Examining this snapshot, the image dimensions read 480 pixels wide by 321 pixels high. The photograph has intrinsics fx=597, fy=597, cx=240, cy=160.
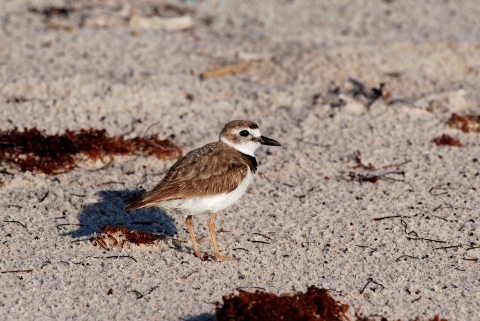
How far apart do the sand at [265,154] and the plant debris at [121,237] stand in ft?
0.24

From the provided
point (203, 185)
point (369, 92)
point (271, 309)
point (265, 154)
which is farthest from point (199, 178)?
point (369, 92)

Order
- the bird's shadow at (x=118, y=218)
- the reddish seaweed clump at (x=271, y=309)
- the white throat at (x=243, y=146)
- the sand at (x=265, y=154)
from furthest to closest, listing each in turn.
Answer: the white throat at (x=243, y=146)
the bird's shadow at (x=118, y=218)
the sand at (x=265, y=154)
the reddish seaweed clump at (x=271, y=309)

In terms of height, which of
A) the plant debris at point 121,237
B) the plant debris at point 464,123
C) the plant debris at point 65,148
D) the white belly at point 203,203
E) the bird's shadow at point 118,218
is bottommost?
the bird's shadow at point 118,218

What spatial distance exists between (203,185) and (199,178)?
96mm

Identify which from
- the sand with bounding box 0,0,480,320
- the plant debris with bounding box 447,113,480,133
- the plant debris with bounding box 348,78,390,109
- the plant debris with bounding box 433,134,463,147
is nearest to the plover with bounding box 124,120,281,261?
the sand with bounding box 0,0,480,320

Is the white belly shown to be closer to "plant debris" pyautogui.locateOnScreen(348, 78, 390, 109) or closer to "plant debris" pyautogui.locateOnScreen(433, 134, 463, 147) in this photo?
"plant debris" pyautogui.locateOnScreen(433, 134, 463, 147)

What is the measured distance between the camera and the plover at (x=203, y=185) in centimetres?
500

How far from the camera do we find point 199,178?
5.18 meters

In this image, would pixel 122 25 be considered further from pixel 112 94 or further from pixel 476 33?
pixel 476 33

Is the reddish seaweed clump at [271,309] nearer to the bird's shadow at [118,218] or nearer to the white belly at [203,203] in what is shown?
the white belly at [203,203]

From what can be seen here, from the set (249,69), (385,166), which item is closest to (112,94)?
(249,69)

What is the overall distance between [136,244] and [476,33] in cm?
819

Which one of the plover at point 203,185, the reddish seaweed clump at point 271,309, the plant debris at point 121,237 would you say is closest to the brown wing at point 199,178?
the plover at point 203,185

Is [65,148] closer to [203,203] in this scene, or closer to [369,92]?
[203,203]
